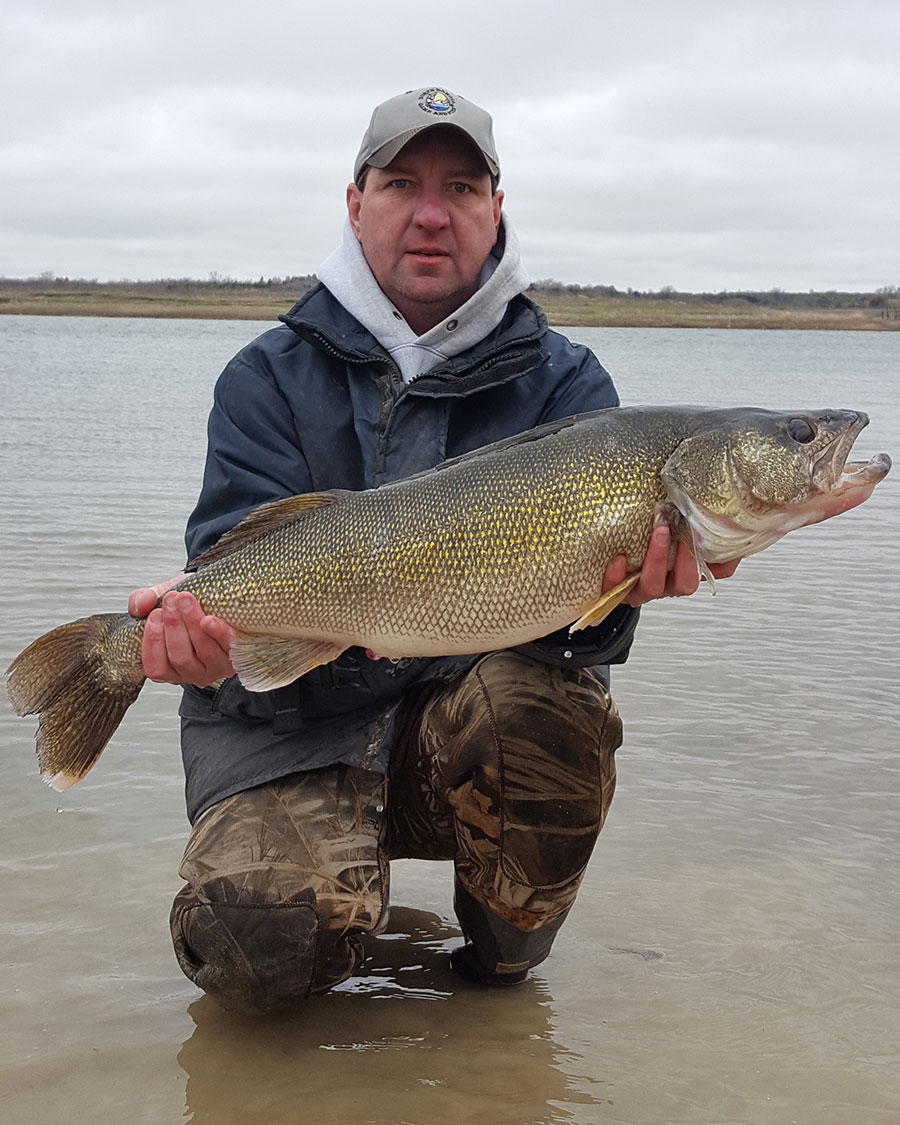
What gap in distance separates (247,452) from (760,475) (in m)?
1.51

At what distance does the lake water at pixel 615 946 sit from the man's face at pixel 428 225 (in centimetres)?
198

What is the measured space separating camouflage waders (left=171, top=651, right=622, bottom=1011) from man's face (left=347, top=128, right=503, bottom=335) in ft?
3.95

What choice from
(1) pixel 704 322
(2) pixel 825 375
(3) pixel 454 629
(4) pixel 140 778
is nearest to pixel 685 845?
(3) pixel 454 629

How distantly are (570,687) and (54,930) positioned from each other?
172cm

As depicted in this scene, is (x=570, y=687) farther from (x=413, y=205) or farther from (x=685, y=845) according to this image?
(x=413, y=205)

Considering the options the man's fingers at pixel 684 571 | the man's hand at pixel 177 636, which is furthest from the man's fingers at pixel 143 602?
the man's fingers at pixel 684 571

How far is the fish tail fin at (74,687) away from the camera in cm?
326

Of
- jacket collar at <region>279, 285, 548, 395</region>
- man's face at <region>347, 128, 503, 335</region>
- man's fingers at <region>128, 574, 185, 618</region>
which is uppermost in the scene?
man's face at <region>347, 128, 503, 335</region>

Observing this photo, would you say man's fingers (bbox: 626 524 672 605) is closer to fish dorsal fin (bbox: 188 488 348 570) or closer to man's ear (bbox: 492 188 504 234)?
fish dorsal fin (bbox: 188 488 348 570)

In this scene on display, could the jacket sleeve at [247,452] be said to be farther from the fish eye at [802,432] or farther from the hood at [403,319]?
the fish eye at [802,432]

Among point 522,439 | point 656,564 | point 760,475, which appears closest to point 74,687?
point 522,439

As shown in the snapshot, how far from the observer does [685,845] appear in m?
4.34

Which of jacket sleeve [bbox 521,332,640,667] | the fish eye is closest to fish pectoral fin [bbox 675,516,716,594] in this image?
jacket sleeve [bbox 521,332,640,667]

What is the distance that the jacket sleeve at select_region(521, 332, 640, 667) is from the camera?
10.9 feet
